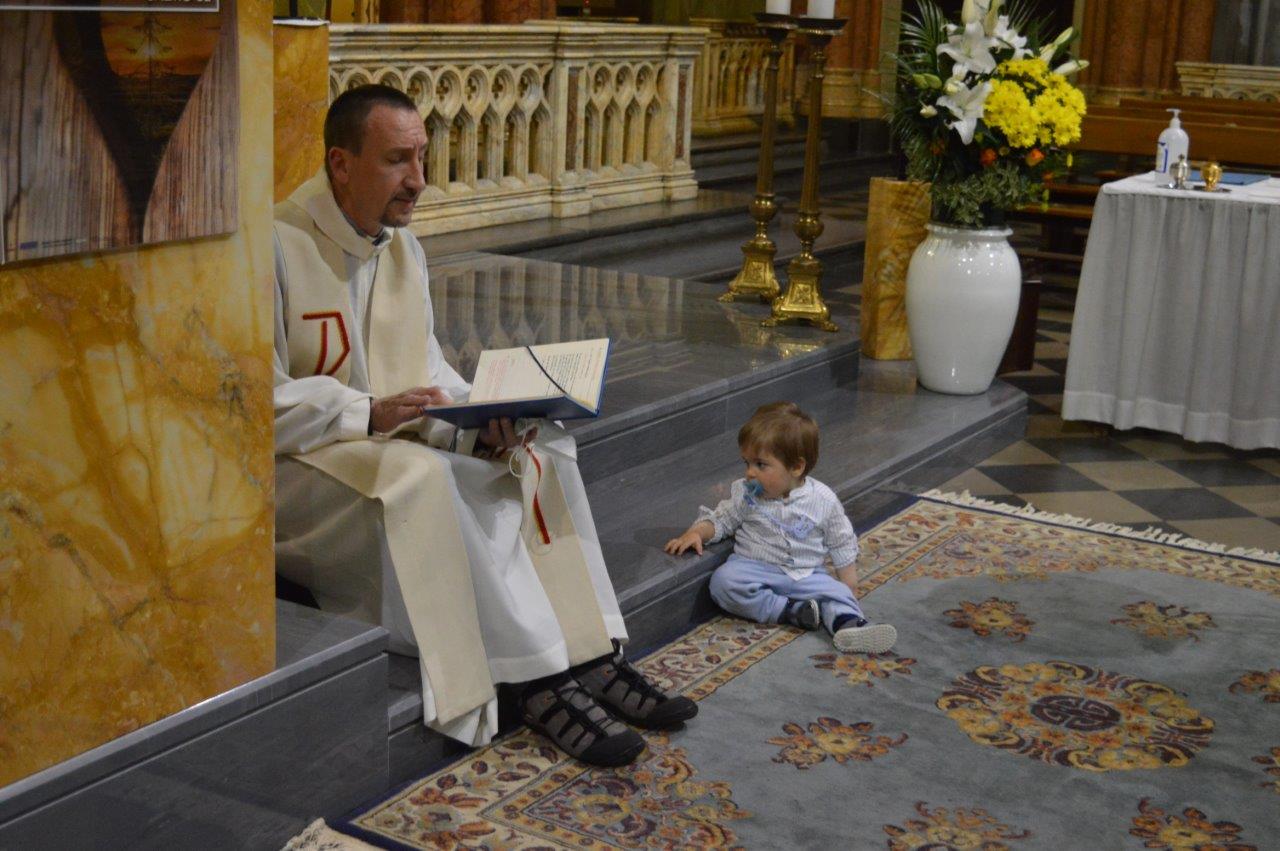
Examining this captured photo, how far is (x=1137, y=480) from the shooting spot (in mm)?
6074

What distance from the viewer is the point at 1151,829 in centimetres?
332

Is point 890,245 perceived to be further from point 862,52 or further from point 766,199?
point 862,52

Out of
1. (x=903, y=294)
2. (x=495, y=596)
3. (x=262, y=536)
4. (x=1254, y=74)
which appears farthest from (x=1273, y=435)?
(x=1254, y=74)

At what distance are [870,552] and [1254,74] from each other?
11367mm

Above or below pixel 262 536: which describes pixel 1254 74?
above

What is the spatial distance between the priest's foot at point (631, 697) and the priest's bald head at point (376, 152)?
111 cm

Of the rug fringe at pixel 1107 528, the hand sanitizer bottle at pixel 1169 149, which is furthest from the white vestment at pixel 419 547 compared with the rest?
the hand sanitizer bottle at pixel 1169 149

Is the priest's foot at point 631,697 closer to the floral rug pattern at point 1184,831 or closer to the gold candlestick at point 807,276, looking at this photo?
the floral rug pattern at point 1184,831

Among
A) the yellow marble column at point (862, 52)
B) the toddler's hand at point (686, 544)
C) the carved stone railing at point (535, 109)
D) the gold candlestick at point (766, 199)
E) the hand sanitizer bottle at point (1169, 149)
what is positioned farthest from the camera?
the yellow marble column at point (862, 52)

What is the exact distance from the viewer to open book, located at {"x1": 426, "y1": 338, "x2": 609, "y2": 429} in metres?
3.28

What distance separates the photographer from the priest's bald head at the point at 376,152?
3.47 m

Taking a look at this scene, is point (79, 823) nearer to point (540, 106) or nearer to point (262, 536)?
point (262, 536)

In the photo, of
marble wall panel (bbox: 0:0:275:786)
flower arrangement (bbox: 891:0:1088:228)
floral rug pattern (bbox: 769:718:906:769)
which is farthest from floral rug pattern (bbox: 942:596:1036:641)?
marble wall panel (bbox: 0:0:275:786)

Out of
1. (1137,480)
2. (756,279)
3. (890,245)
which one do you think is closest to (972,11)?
(890,245)
